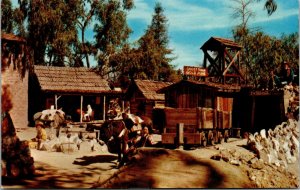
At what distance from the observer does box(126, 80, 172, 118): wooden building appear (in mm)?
26958

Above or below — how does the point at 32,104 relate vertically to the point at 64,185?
above

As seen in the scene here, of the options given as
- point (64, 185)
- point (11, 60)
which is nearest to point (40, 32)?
point (11, 60)

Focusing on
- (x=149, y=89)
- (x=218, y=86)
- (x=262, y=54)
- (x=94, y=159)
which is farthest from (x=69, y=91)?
(x=262, y=54)

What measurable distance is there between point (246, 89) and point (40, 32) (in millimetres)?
14310

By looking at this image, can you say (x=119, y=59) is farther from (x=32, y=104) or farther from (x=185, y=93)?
(x=185, y=93)

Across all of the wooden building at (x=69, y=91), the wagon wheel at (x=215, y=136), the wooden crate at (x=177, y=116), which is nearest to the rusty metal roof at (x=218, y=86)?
the wagon wheel at (x=215, y=136)

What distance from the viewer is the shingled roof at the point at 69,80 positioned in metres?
25.0

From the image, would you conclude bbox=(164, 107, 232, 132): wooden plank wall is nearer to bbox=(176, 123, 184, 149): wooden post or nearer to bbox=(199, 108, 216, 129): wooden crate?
bbox=(199, 108, 216, 129): wooden crate

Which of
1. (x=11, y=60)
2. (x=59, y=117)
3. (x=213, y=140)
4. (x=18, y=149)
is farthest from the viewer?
(x=59, y=117)

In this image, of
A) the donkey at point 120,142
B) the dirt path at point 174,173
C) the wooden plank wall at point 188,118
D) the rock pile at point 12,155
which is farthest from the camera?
the wooden plank wall at point 188,118

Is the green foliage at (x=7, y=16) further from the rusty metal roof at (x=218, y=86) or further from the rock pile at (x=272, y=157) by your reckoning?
the rock pile at (x=272, y=157)

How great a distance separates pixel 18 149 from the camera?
9812mm

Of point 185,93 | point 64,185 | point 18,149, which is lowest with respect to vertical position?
point 64,185

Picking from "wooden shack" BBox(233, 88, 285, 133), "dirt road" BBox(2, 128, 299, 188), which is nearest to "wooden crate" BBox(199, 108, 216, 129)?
"wooden shack" BBox(233, 88, 285, 133)
